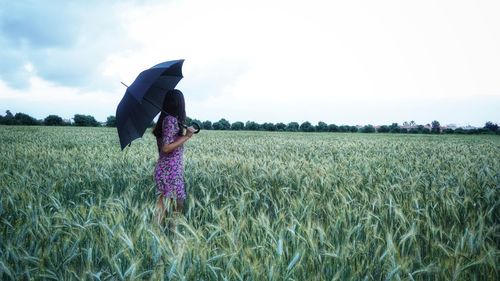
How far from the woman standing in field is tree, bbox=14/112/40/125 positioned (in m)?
63.3

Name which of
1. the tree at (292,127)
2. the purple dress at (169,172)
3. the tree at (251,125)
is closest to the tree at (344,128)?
the tree at (292,127)

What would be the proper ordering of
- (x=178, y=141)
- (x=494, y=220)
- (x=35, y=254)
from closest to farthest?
(x=35, y=254)
(x=178, y=141)
(x=494, y=220)

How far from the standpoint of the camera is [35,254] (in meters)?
2.38

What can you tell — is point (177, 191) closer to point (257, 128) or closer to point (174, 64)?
point (174, 64)

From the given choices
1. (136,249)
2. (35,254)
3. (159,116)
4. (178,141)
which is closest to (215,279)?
(136,249)

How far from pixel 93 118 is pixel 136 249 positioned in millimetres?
65081

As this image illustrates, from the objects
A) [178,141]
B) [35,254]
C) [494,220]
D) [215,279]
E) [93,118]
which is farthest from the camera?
[93,118]

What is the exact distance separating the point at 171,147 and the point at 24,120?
64.8 metres

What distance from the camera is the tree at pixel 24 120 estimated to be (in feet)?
183

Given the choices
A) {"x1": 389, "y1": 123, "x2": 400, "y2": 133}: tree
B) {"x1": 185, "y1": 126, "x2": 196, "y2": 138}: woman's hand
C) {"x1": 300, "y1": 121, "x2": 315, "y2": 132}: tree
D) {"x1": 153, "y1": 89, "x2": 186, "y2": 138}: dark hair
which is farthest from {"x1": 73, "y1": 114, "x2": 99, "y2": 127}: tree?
{"x1": 185, "y1": 126, "x2": 196, "y2": 138}: woman's hand

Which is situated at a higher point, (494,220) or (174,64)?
(174,64)

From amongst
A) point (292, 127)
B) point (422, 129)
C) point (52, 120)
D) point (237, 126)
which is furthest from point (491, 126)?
point (52, 120)

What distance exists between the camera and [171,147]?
3.59 metres

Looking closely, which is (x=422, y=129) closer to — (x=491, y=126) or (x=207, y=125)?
(x=491, y=126)
